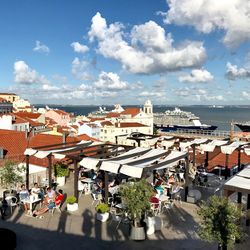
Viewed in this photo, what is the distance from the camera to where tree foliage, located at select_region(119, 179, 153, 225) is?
9.93 m

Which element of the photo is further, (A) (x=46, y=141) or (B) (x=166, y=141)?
(A) (x=46, y=141)

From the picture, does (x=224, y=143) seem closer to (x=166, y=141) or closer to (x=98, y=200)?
(x=166, y=141)

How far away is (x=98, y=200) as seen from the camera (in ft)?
46.4

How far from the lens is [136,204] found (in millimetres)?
9938

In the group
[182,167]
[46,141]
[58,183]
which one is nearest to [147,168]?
[58,183]

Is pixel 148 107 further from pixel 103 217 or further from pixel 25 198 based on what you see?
pixel 103 217

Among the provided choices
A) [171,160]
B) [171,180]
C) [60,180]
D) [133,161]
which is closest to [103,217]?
[133,161]

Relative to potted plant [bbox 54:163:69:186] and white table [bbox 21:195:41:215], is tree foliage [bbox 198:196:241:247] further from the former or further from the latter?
potted plant [bbox 54:163:69:186]

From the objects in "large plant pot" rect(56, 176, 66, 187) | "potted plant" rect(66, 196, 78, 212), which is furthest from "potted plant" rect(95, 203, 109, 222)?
"large plant pot" rect(56, 176, 66, 187)

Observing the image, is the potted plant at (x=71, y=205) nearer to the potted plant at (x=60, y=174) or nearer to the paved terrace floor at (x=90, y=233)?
the paved terrace floor at (x=90, y=233)

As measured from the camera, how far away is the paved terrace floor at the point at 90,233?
32.6 feet

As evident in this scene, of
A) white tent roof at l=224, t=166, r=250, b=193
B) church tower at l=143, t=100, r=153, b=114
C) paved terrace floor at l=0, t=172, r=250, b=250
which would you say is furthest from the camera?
church tower at l=143, t=100, r=153, b=114

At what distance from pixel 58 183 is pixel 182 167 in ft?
24.0

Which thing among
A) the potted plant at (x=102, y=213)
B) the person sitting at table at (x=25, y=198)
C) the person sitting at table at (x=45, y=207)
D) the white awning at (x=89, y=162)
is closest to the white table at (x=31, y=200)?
the person sitting at table at (x=25, y=198)
